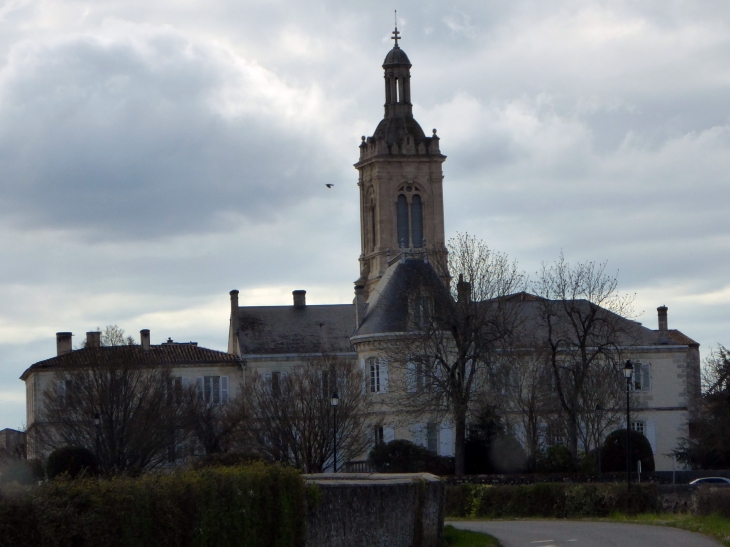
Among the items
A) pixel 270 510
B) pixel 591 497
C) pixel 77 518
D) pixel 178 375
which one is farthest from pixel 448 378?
pixel 77 518

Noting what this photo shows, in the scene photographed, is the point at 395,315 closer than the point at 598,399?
No

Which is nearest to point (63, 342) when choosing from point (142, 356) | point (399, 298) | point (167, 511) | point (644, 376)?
point (142, 356)

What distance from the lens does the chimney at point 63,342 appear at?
86.0 metres

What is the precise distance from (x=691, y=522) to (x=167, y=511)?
16.9 m

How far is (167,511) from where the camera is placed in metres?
17.5

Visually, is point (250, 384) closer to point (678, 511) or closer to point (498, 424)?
point (498, 424)

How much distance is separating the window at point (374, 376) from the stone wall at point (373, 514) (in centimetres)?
4296

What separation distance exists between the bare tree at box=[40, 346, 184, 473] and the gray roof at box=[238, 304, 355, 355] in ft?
54.6

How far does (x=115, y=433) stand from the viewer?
200 ft

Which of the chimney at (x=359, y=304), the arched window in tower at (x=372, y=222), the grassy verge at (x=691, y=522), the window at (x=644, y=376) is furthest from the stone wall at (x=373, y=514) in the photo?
the arched window in tower at (x=372, y=222)

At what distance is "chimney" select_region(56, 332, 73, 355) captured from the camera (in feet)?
282

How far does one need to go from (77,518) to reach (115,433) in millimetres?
45993

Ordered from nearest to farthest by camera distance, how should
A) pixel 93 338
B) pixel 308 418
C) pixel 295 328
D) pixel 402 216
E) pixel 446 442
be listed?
pixel 308 418, pixel 446 442, pixel 93 338, pixel 295 328, pixel 402 216

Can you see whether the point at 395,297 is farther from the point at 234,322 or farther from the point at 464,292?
the point at 234,322
